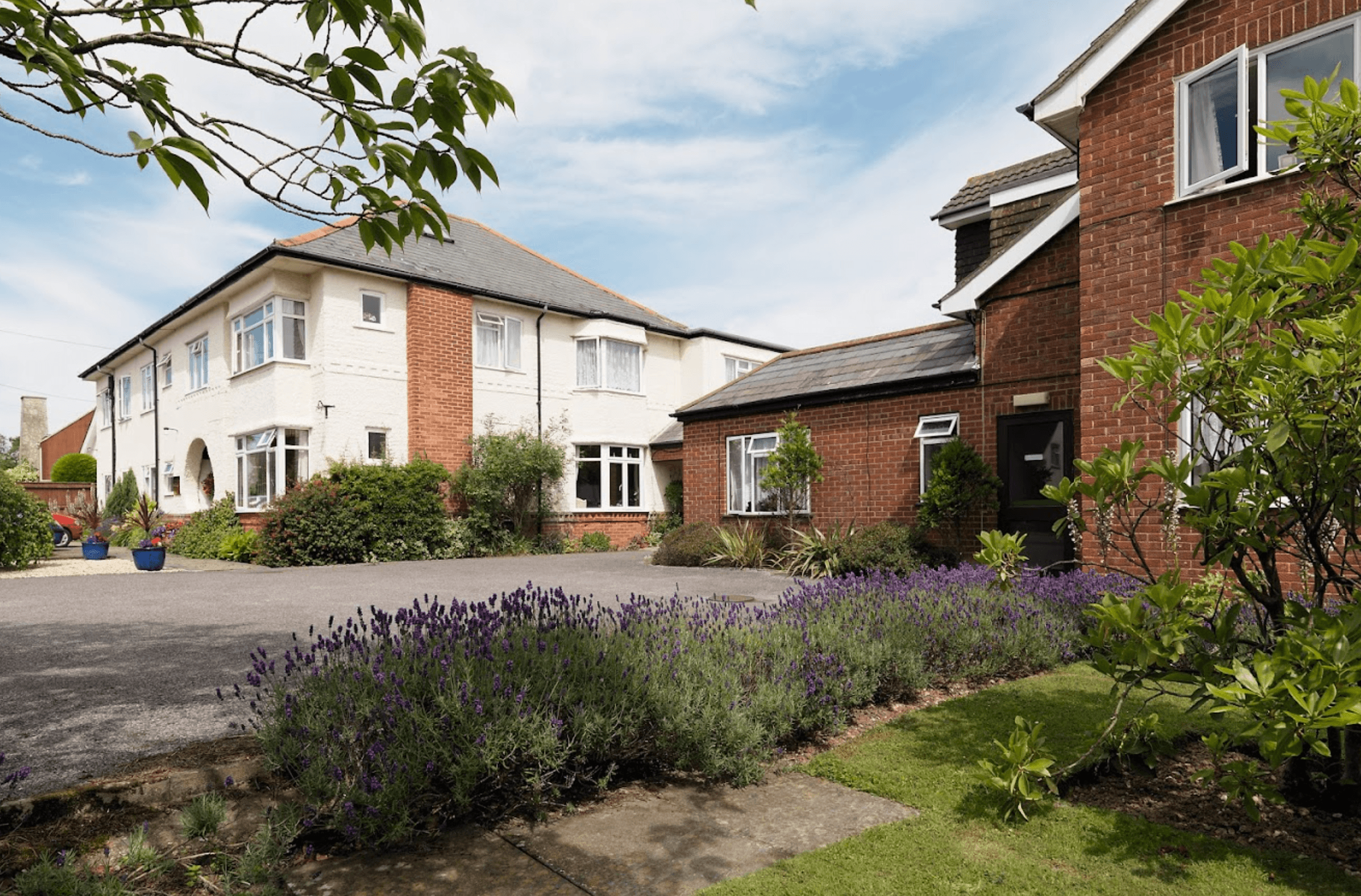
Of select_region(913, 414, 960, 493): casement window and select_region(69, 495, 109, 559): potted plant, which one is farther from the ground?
select_region(913, 414, 960, 493): casement window

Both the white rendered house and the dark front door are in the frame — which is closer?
the dark front door

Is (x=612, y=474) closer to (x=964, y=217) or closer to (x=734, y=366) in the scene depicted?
(x=734, y=366)

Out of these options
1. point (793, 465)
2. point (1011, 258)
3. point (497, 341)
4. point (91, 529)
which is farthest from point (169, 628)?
point (91, 529)

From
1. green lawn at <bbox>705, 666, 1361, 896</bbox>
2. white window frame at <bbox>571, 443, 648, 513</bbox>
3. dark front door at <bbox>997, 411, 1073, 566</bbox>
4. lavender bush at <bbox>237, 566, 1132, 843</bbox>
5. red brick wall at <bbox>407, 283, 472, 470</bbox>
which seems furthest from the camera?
white window frame at <bbox>571, 443, 648, 513</bbox>

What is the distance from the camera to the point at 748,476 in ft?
56.8

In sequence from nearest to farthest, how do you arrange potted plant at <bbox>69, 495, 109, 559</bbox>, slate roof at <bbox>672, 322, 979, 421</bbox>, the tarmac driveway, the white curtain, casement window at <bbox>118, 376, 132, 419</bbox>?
the tarmac driveway
slate roof at <bbox>672, 322, 979, 421</bbox>
potted plant at <bbox>69, 495, 109, 559</bbox>
the white curtain
casement window at <bbox>118, 376, 132, 419</bbox>

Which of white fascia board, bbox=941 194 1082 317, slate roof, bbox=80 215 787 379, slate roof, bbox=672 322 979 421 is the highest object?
slate roof, bbox=80 215 787 379

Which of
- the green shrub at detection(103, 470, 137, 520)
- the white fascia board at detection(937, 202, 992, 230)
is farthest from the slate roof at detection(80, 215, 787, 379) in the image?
the white fascia board at detection(937, 202, 992, 230)

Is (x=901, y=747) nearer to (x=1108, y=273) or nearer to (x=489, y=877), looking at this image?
(x=489, y=877)

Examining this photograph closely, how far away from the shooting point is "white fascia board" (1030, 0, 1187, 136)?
28.8ft

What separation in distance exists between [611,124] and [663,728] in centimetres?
413

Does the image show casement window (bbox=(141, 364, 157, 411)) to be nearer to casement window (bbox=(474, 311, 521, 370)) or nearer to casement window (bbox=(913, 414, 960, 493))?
casement window (bbox=(474, 311, 521, 370))

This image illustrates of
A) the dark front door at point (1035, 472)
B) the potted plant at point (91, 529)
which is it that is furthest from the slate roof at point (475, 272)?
the dark front door at point (1035, 472)

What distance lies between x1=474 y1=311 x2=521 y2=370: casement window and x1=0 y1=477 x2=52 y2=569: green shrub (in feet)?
33.3
